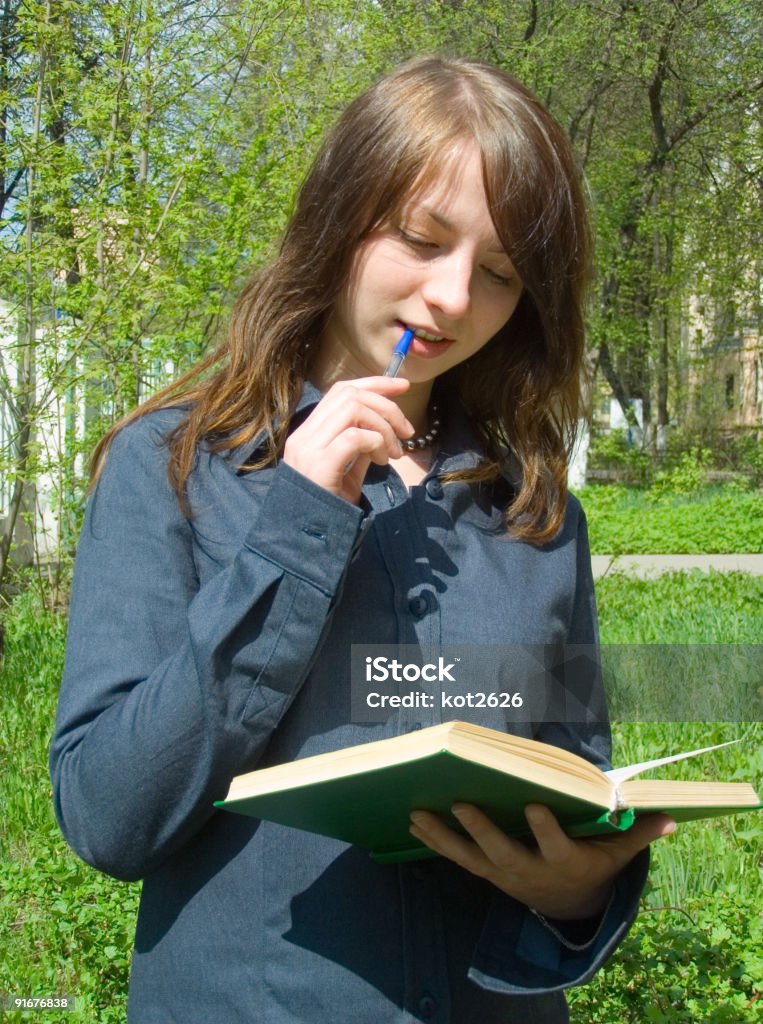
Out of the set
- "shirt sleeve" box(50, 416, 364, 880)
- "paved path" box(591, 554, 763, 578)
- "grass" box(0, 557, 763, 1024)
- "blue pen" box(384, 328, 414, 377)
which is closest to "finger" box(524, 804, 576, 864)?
"shirt sleeve" box(50, 416, 364, 880)

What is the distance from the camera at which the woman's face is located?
1252 mm

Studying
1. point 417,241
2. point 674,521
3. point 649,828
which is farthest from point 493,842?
point 674,521

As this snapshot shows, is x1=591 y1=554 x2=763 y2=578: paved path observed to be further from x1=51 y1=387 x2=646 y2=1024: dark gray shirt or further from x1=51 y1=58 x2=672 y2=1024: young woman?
x1=51 y1=387 x2=646 y2=1024: dark gray shirt

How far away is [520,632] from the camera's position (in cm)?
125

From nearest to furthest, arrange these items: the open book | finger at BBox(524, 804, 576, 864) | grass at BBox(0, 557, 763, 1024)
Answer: the open book
finger at BBox(524, 804, 576, 864)
grass at BBox(0, 557, 763, 1024)

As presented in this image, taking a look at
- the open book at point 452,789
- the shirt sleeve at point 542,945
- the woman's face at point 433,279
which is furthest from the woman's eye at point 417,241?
the shirt sleeve at point 542,945

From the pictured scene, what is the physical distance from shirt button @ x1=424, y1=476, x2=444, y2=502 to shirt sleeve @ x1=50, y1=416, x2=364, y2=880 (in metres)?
0.27

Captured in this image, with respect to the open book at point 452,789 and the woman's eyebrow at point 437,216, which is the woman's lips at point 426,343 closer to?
the woman's eyebrow at point 437,216

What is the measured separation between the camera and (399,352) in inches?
49.5

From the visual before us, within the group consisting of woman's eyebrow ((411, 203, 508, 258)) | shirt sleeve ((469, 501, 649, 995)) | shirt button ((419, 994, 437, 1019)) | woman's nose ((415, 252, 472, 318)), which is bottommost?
shirt button ((419, 994, 437, 1019))

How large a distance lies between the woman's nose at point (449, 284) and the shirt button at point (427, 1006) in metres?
0.69

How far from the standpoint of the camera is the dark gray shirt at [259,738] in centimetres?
102

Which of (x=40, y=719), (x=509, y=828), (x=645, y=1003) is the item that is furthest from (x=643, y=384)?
(x=509, y=828)

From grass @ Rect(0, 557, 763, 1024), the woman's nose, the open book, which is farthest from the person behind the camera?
grass @ Rect(0, 557, 763, 1024)
